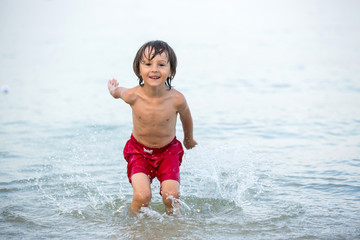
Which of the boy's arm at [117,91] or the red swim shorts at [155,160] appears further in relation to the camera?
the boy's arm at [117,91]

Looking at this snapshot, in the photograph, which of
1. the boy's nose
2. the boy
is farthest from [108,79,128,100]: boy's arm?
the boy's nose

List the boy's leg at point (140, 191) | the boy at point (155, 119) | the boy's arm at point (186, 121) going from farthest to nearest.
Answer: the boy's arm at point (186, 121) < the boy at point (155, 119) < the boy's leg at point (140, 191)

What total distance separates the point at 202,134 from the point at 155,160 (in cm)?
270

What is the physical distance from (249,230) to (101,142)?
10.5 feet

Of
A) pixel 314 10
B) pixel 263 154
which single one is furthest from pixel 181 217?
pixel 314 10

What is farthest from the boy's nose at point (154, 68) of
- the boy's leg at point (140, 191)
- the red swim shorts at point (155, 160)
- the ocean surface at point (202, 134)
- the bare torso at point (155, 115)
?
the ocean surface at point (202, 134)

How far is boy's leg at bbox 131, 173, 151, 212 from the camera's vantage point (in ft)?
13.4

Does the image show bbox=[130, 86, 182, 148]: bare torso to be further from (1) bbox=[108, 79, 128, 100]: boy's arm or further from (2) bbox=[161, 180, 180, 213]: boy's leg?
(2) bbox=[161, 180, 180, 213]: boy's leg

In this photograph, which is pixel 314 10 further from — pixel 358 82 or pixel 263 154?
pixel 263 154

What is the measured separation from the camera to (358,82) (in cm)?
979

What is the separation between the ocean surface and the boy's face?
104 cm

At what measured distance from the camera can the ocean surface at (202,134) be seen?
4.21 metres

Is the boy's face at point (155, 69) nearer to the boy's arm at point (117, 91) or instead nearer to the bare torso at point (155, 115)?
the bare torso at point (155, 115)

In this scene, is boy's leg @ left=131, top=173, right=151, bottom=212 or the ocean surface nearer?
boy's leg @ left=131, top=173, right=151, bottom=212
